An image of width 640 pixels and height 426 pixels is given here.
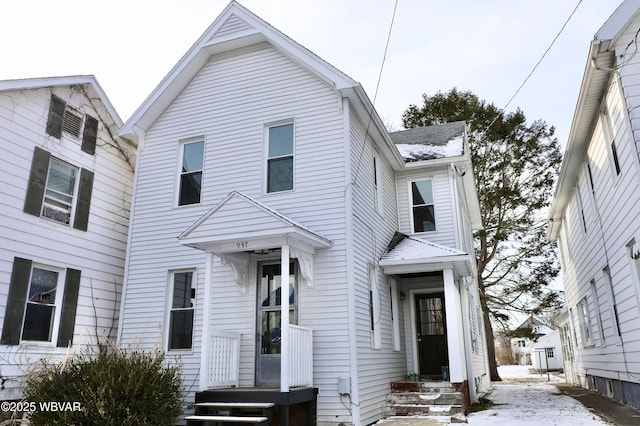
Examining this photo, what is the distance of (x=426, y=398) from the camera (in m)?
9.40

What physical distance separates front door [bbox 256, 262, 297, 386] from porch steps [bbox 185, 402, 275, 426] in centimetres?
90

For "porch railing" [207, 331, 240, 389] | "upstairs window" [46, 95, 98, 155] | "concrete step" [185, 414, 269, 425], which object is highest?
"upstairs window" [46, 95, 98, 155]

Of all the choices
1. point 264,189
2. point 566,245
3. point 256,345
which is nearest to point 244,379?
point 256,345

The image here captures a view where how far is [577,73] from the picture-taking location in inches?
347

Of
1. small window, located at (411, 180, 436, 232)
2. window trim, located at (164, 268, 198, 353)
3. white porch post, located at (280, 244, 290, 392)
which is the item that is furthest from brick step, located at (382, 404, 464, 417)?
small window, located at (411, 180, 436, 232)

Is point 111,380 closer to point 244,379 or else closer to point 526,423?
point 244,379

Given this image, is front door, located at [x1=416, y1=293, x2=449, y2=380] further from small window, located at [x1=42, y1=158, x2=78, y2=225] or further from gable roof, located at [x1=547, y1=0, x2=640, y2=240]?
small window, located at [x1=42, y1=158, x2=78, y2=225]

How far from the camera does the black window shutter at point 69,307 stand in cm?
963

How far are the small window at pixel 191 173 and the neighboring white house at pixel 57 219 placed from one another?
7.19 feet

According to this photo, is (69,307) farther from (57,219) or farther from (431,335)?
(431,335)

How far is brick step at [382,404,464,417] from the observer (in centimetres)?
907

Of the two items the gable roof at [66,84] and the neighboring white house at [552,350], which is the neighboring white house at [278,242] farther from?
the neighboring white house at [552,350]

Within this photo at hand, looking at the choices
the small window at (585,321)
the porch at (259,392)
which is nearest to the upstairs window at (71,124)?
the porch at (259,392)

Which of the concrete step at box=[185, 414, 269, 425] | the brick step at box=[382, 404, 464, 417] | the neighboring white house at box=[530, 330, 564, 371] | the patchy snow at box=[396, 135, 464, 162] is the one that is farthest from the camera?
the neighboring white house at box=[530, 330, 564, 371]
